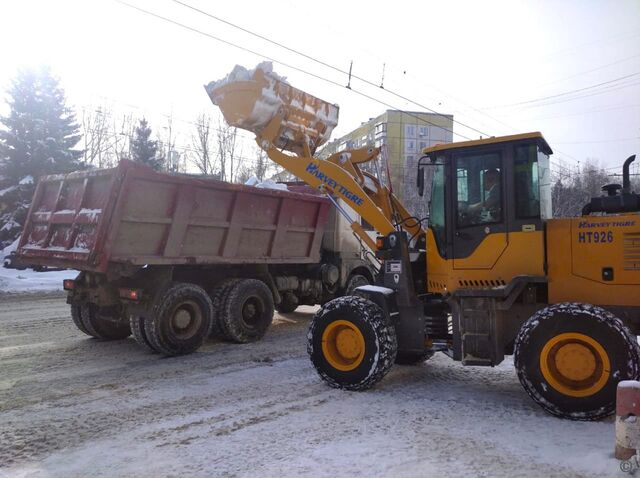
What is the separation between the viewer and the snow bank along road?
12.6 feet

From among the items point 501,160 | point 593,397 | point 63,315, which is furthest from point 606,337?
point 63,315

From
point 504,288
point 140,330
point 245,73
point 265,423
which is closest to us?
point 265,423

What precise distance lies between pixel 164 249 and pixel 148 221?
49cm

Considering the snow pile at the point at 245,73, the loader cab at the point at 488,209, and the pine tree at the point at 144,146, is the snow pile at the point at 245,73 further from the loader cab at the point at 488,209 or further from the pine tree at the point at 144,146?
the pine tree at the point at 144,146

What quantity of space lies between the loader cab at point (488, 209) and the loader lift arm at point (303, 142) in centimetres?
97

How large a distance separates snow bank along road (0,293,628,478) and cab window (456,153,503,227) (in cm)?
199

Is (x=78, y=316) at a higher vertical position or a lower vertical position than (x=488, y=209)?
lower

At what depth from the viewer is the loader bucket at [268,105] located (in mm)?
7059

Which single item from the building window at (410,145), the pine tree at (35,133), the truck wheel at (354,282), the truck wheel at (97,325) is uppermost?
the building window at (410,145)

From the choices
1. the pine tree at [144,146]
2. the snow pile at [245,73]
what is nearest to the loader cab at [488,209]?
the snow pile at [245,73]

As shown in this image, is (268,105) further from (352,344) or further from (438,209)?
(352,344)

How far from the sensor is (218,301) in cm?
838

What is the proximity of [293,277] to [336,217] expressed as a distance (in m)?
1.63

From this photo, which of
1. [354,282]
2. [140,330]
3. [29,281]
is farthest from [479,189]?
[29,281]
